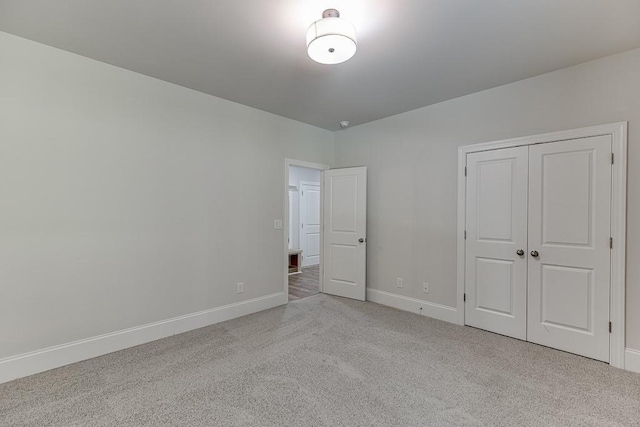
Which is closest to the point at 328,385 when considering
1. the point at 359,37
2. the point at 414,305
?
the point at 414,305

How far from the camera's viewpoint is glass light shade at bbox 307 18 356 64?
1.88 metres

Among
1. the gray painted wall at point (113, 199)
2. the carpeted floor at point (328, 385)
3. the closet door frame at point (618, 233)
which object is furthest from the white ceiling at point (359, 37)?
the carpeted floor at point (328, 385)

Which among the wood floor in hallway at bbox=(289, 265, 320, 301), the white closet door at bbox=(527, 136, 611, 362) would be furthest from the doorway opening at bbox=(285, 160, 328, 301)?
the white closet door at bbox=(527, 136, 611, 362)

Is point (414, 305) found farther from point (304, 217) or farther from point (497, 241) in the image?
point (304, 217)

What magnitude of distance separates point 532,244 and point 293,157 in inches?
122

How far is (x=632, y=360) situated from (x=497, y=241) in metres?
1.36

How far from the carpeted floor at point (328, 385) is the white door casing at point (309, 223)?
4191 millimetres

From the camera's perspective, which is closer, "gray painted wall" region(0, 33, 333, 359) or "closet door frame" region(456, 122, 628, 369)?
"gray painted wall" region(0, 33, 333, 359)

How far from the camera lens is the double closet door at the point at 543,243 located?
2.57 metres

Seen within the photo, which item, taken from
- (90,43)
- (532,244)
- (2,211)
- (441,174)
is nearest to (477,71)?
(441,174)

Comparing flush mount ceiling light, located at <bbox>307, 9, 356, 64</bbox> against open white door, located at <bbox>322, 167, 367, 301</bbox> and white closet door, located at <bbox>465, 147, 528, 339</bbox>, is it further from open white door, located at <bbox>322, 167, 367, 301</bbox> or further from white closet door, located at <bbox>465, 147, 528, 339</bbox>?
open white door, located at <bbox>322, 167, 367, 301</bbox>

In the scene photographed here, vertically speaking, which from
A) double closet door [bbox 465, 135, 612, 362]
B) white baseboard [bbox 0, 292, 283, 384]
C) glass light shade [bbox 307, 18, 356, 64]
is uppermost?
glass light shade [bbox 307, 18, 356, 64]

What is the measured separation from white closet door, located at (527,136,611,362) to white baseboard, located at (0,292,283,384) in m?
3.25

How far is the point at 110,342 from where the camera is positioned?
2.67 meters
